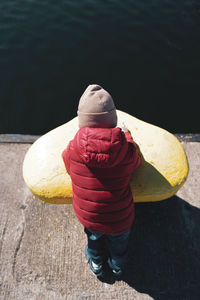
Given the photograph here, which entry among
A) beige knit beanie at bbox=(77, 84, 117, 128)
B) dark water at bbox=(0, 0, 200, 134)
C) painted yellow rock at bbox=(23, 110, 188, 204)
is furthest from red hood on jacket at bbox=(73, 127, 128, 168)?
dark water at bbox=(0, 0, 200, 134)

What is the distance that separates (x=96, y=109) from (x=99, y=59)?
17.3 ft

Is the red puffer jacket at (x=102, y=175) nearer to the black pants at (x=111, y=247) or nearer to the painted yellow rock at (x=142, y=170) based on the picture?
the black pants at (x=111, y=247)

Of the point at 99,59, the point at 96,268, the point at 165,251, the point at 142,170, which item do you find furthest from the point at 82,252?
the point at 99,59

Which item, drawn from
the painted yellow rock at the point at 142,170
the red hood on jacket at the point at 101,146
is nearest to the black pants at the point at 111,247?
the painted yellow rock at the point at 142,170

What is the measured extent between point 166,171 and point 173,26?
638 centimetres

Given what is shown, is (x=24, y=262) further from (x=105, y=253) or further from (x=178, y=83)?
(x=178, y=83)

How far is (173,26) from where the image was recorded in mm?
7441

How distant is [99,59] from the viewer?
6.61 metres

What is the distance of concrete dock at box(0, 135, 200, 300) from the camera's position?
2.63 m

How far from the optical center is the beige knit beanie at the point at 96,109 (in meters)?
1.74

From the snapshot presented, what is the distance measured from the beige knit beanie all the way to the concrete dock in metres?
1.62

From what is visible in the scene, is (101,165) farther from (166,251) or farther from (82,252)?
(166,251)

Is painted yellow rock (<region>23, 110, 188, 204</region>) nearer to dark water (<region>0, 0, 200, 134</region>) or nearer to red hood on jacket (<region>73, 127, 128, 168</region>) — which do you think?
red hood on jacket (<region>73, 127, 128, 168</region>)

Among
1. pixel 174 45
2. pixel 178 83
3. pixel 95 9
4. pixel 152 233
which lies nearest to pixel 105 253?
pixel 152 233
